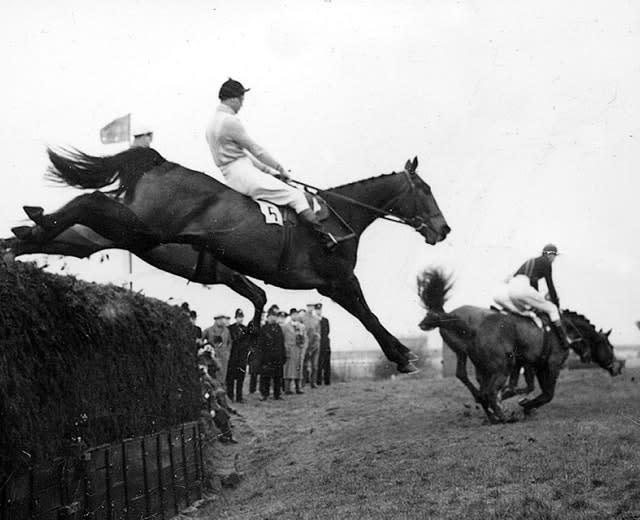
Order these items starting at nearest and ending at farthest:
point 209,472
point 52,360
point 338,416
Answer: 1. point 52,360
2. point 209,472
3. point 338,416

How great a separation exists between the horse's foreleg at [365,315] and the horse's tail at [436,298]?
83.0 inches

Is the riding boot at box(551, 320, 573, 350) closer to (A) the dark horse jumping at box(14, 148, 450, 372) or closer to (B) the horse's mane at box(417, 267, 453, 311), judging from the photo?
(B) the horse's mane at box(417, 267, 453, 311)

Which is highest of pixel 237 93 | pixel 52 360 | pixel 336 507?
pixel 237 93

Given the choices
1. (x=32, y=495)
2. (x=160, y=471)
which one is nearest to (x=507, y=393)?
(x=160, y=471)

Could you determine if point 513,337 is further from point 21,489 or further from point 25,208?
point 25,208

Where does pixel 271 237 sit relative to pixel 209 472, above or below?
above

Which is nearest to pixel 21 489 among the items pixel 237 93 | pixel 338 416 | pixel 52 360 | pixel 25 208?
pixel 52 360

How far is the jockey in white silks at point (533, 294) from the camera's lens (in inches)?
543

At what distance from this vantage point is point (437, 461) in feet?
37.7

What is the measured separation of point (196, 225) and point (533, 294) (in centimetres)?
983

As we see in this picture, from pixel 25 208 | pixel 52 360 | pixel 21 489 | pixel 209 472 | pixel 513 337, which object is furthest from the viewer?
pixel 513 337

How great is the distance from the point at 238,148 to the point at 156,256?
0.77 meters

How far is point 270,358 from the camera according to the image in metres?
19.4

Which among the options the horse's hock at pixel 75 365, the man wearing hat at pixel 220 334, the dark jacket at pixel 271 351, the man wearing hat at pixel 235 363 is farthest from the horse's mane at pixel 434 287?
Result: the dark jacket at pixel 271 351
